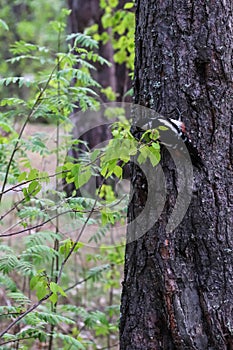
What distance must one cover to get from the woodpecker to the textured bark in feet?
0.08

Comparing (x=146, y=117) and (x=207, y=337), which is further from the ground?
(x=146, y=117)

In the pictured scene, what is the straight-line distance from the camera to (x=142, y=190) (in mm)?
2000

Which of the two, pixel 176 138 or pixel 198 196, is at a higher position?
pixel 176 138

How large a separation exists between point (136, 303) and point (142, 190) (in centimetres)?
45

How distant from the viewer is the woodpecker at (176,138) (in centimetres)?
188

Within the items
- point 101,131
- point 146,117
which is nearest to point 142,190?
point 146,117

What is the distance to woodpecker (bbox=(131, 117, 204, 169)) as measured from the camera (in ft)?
6.15

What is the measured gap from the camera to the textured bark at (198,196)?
73.1 inches

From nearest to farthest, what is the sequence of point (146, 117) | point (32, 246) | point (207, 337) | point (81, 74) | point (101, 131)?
point (207, 337) → point (146, 117) → point (32, 246) → point (81, 74) → point (101, 131)

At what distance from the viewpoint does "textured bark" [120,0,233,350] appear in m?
1.86

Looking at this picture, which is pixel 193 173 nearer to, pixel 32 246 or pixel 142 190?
pixel 142 190

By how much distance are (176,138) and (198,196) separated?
9.1 inches

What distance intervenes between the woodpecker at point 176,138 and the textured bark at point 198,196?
3cm

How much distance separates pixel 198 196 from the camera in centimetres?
188
